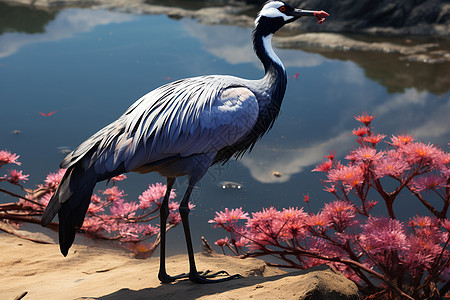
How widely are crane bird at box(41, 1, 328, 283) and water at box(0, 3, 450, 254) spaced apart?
26 cm

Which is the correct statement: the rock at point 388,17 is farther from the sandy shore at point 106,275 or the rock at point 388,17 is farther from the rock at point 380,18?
the sandy shore at point 106,275

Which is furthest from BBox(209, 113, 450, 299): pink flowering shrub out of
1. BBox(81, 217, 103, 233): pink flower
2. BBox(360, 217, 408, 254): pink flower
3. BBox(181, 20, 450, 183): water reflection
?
BBox(181, 20, 450, 183): water reflection

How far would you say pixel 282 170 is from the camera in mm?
3510

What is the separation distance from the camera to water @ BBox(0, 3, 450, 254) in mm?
3326

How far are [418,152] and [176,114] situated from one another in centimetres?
102

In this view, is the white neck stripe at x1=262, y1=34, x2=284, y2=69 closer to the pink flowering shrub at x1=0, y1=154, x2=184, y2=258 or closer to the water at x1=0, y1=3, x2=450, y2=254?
the water at x1=0, y1=3, x2=450, y2=254

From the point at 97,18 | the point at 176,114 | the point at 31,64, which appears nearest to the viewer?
the point at 176,114

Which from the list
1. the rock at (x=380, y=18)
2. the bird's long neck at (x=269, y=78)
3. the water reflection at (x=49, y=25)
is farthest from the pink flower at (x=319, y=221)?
the rock at (x=380, y=18)

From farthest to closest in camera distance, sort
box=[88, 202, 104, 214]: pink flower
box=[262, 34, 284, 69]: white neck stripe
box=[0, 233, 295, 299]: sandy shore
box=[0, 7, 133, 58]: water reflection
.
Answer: box=[0, 7, 133, 58]: water reflection → box=[88, 202, 104, 214]: pink flower → box=[262, 34, 284, 69]: white neck stripe → box=[0, 233, 295, 299]: sandy shore

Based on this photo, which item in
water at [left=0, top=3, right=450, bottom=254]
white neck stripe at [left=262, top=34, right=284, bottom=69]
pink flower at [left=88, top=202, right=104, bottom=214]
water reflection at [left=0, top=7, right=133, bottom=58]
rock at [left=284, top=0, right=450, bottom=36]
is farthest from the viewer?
rock at [left=284, top=0, right=450, bottom=36]

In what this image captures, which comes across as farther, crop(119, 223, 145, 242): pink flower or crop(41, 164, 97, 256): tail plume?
crop(119, 223, 145, 242): pink flower

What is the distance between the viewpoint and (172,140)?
208 cm

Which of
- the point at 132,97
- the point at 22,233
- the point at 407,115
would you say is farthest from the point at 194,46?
the point at 22,233

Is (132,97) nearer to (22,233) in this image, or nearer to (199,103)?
(22,233)
